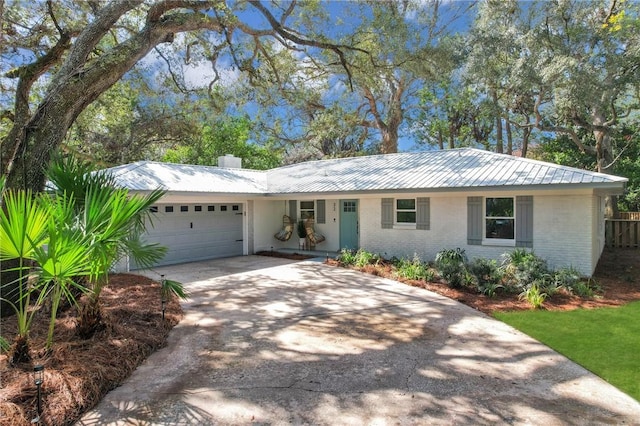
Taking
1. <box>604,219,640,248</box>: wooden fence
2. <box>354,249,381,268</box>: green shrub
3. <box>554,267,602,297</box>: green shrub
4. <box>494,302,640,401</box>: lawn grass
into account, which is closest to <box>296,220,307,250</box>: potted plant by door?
<box>354,249,381,268</box>: green shrub

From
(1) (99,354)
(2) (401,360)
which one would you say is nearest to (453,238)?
(2) (401,360)

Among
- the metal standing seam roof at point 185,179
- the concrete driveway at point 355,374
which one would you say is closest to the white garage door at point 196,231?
the metal standing seam roof at point 185,179

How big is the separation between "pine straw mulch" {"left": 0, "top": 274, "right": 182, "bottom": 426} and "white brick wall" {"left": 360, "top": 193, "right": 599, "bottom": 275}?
765 centimetres

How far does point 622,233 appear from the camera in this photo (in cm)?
1546

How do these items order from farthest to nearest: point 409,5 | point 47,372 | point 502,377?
point 409,5, point 502,377, point 47,372

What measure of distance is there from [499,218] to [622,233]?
8.44m

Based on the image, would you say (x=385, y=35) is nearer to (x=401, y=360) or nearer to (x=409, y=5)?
(x=409, y=5)

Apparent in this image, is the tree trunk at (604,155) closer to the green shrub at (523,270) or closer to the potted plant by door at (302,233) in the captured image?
the green shrub at (523,270)

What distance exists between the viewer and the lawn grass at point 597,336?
15.2 feet

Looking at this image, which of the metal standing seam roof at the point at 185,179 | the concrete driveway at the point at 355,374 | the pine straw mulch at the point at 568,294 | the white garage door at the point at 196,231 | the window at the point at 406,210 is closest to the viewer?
the concrete driveway at the point at 355,374

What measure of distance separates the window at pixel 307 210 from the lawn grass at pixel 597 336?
370 inches

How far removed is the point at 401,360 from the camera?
4938 mm

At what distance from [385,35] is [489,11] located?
655cm

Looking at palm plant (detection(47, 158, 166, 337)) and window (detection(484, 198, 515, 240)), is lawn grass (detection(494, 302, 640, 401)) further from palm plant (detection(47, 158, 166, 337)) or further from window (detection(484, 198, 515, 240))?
palm plant (detection(47, 158, 166, 337))
